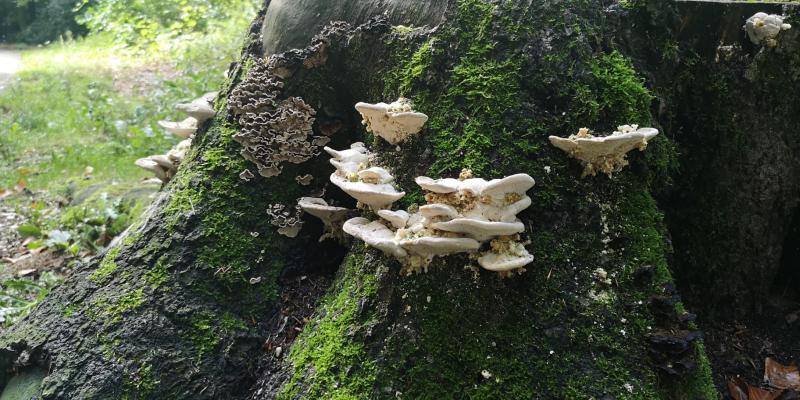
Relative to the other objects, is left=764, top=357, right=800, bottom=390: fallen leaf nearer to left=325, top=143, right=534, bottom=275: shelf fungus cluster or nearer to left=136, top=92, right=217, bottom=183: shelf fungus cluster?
left=325, top=143, right=534, bottom=275: shelf fungus cluster

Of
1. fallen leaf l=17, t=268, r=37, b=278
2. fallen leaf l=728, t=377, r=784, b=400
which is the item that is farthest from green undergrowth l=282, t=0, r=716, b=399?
fallen leaf l=17, t=268, r=37, b=278

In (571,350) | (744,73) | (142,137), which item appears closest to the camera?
(571,350)

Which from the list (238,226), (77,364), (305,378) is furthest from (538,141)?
(77,364)

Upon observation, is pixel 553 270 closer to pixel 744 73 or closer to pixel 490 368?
pixel 490 368

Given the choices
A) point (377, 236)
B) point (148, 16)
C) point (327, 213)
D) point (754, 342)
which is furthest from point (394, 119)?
point (148, 16)

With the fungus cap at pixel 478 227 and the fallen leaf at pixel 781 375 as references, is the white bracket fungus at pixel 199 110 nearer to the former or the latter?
the fungus cap at pixel 478 227

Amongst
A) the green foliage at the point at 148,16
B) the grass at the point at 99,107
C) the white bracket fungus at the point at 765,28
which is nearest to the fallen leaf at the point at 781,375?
the white bracket fungus at the point at 765,28

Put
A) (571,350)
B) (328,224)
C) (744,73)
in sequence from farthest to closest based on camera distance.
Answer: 1. (328,224)
2. (744,73)
3. (571,350)
